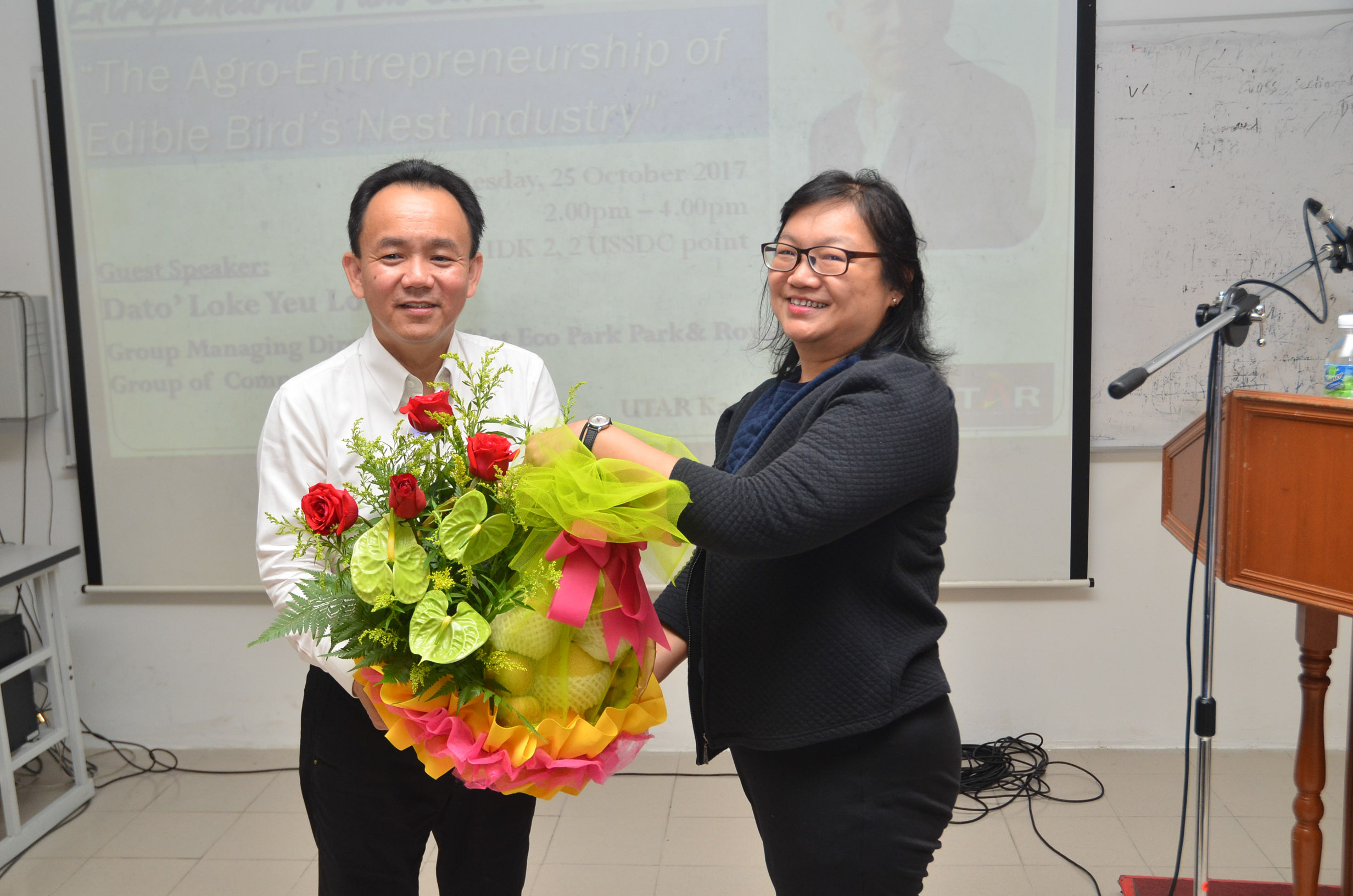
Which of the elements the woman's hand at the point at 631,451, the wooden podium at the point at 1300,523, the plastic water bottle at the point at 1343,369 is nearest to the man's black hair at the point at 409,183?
the woman's hand at the point at 631,451

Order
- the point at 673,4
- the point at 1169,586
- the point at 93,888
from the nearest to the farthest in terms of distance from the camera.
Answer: the point at 93,888, the point at 673,4, the point at 1169,586

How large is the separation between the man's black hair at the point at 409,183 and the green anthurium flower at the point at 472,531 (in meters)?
0.78

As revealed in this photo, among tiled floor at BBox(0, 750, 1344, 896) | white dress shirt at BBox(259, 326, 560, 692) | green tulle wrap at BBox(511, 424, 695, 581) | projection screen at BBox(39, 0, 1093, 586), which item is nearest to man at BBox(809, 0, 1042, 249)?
projection screen at BBox(39, 0, 1093, 586)

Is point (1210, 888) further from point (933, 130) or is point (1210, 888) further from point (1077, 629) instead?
point (933, 130)

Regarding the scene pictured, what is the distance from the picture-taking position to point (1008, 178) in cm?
279

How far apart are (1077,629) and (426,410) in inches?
98.4

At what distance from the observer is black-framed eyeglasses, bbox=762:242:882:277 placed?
1.33m

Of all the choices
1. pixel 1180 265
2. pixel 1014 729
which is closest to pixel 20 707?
pixel 1014 729

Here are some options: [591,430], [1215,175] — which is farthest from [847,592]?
[1215,175]

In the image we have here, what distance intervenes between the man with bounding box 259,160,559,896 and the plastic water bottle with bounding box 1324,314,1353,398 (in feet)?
4.62

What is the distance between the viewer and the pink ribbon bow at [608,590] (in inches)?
42.3

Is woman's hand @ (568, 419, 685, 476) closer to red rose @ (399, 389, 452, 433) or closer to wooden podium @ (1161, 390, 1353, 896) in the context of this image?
red rose @ (399, 389, 452, 433)

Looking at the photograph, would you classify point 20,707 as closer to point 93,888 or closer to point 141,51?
point 93,888

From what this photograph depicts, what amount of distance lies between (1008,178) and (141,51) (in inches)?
103
